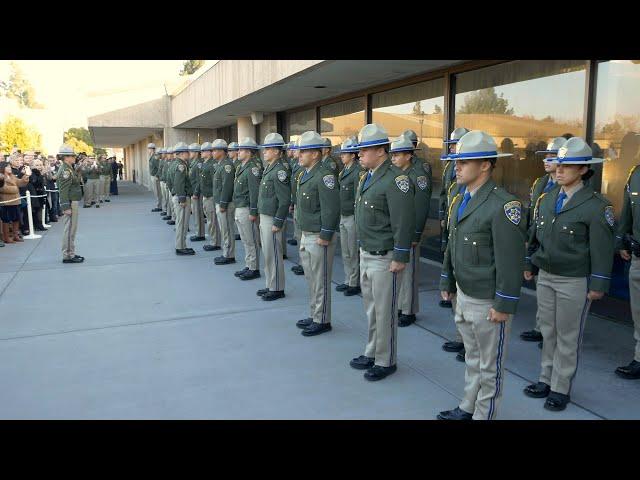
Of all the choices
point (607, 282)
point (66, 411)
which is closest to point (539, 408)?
point (607, 282)

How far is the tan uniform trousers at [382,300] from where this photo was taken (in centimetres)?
443

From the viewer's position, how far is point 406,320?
5.92 metres

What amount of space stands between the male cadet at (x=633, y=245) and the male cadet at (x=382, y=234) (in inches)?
71.4

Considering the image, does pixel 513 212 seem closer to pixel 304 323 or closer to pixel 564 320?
pixel 564 320

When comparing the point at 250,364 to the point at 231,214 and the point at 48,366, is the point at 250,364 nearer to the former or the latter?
the point at 48,366

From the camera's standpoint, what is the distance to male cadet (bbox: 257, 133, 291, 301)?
6.85 metres

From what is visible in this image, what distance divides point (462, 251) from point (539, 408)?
4.72 feet

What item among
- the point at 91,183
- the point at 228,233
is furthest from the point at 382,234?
the point at 91,183

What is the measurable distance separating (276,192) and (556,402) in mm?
4190

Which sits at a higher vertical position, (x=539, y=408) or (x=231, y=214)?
(x=231, y=214)

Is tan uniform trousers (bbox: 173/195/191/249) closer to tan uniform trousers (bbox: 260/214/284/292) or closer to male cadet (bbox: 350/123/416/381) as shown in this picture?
tan uniform trousers (bbox: 260/214/284/292)

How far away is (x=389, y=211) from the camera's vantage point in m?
4.37

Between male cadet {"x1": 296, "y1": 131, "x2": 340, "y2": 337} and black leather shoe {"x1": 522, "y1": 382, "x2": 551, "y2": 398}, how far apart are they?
2.23m

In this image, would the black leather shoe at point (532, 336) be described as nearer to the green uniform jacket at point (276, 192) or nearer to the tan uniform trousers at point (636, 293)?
the tan uniform trousers at point (636, 293)
